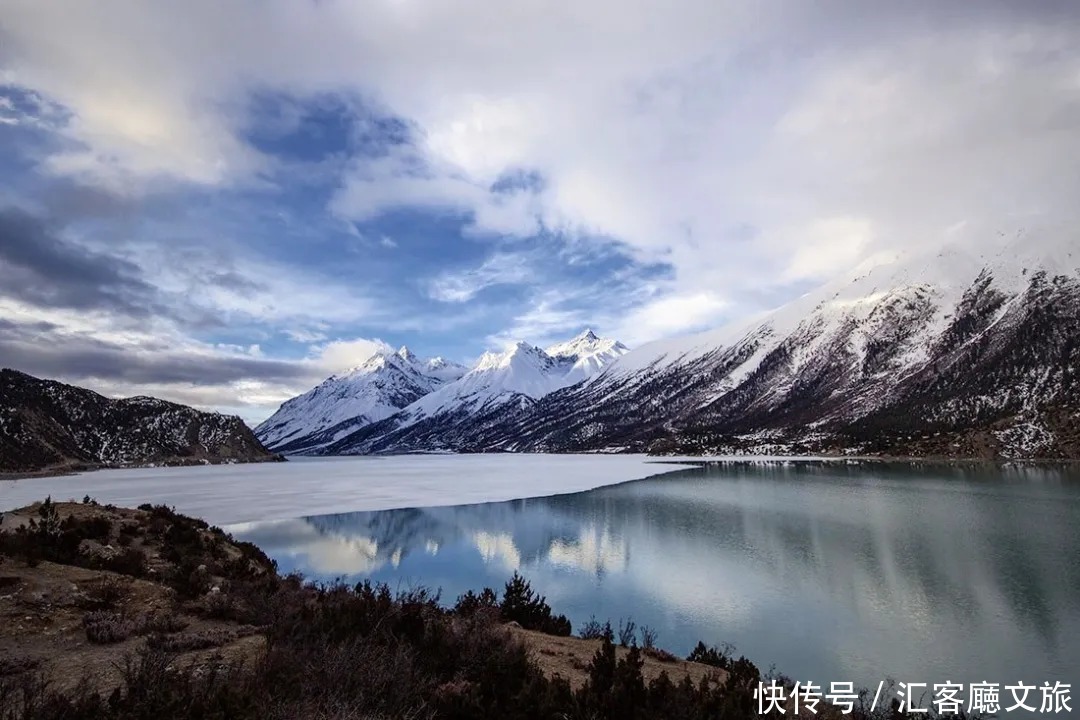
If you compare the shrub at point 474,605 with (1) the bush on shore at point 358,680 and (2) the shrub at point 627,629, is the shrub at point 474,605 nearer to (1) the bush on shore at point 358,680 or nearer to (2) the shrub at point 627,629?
(1) the bush on shore at point 358,680

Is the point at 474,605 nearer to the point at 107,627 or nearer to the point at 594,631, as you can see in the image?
the point at 594,631

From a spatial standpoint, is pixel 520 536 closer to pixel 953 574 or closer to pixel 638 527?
pixel 638 527

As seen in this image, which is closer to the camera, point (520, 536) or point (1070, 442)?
point (520, 536)

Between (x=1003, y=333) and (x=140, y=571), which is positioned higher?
(x=1003, y=333)

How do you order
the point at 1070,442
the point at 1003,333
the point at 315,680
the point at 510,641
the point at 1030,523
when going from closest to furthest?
the point at 315,680 < the point at 510,641 < the point at 1030,523 < the point at 1070,442 < the point at 1003,333

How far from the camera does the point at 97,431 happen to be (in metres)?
111

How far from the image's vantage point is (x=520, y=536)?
103ft

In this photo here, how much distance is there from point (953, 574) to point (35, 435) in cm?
11651

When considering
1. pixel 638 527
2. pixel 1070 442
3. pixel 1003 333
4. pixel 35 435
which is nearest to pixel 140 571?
pixel 638 527

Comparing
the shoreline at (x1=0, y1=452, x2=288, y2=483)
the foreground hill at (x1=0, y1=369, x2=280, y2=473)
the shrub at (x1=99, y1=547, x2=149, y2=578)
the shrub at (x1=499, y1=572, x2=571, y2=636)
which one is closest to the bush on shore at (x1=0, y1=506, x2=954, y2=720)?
the shrub at (x1=499, y1=572, x2=571, y2=636)

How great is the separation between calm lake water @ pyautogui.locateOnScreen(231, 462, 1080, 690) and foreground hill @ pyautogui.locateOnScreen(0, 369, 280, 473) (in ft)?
263

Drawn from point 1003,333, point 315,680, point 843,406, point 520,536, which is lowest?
point 520,536

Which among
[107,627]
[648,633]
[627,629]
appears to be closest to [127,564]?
[107,627]

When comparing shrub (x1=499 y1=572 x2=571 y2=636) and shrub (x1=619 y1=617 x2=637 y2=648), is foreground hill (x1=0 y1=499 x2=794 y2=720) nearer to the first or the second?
shrub (x1=499 y1=572 x2=571 y2=636)
